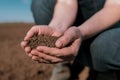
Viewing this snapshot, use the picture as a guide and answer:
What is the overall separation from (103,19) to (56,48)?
43 cm

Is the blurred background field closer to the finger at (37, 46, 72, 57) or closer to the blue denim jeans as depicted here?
the blue denim jeans

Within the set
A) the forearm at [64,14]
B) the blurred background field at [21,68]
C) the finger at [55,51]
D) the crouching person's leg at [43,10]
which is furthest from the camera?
the blurred background field at [21,68]

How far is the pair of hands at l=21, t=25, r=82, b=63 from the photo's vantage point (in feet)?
4.71

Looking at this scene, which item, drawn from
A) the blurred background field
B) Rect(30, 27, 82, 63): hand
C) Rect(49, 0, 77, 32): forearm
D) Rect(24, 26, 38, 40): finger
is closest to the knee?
Rect(49, 0, 77, 32): forearm

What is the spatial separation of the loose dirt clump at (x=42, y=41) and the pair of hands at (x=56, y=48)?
2 cm

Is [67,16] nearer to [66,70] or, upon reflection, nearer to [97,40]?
[97,40]

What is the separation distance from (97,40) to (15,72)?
119 centimetres

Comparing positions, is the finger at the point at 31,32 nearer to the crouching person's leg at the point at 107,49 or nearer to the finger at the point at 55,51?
the finger at the point at 55,51

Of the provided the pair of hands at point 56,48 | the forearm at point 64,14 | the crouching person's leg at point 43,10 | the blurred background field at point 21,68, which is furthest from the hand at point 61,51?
the blurred background field at point 21,68

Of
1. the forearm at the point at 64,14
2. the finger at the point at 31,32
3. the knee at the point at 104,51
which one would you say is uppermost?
the finger at the point at 31,32

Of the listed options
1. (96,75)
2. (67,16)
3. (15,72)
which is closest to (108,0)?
(67,16)

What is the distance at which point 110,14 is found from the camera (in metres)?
1.83

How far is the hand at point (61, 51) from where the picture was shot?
4.70 ft

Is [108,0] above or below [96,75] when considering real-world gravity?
above
